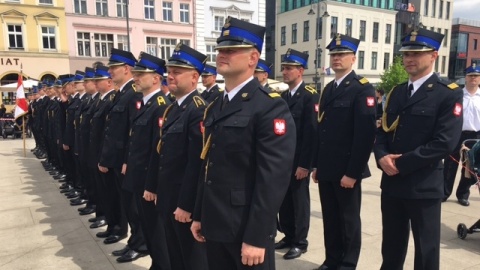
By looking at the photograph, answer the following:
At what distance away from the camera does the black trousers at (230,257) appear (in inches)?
93.2

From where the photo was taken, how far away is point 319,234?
16.8 ft

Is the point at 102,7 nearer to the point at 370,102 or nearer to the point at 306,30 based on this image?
the point at 306,30

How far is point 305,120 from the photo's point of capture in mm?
Answer: 4336

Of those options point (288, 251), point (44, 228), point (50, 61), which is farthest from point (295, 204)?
point (50, 61)

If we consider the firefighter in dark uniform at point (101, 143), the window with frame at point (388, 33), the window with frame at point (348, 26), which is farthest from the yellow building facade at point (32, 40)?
the window with frame at point (388, 33)

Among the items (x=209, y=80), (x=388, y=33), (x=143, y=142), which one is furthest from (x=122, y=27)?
(x=388, y=33)

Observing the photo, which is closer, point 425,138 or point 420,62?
point 425,138

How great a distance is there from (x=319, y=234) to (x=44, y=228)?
4.17 metres

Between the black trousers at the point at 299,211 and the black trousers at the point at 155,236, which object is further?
the black trousers at the point at 299,211

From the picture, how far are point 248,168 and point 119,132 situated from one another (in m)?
2.83

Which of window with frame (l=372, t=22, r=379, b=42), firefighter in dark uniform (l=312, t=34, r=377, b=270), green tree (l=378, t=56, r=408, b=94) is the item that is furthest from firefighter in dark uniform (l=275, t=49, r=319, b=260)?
window with frame (l=372, t=22, r=379, b=42)

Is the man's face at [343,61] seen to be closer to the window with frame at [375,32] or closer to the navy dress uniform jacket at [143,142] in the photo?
the navy dress uniform jacket at [143,142]

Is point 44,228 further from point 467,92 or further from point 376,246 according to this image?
point 467,92

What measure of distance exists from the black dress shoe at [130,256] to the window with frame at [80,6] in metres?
28.6
